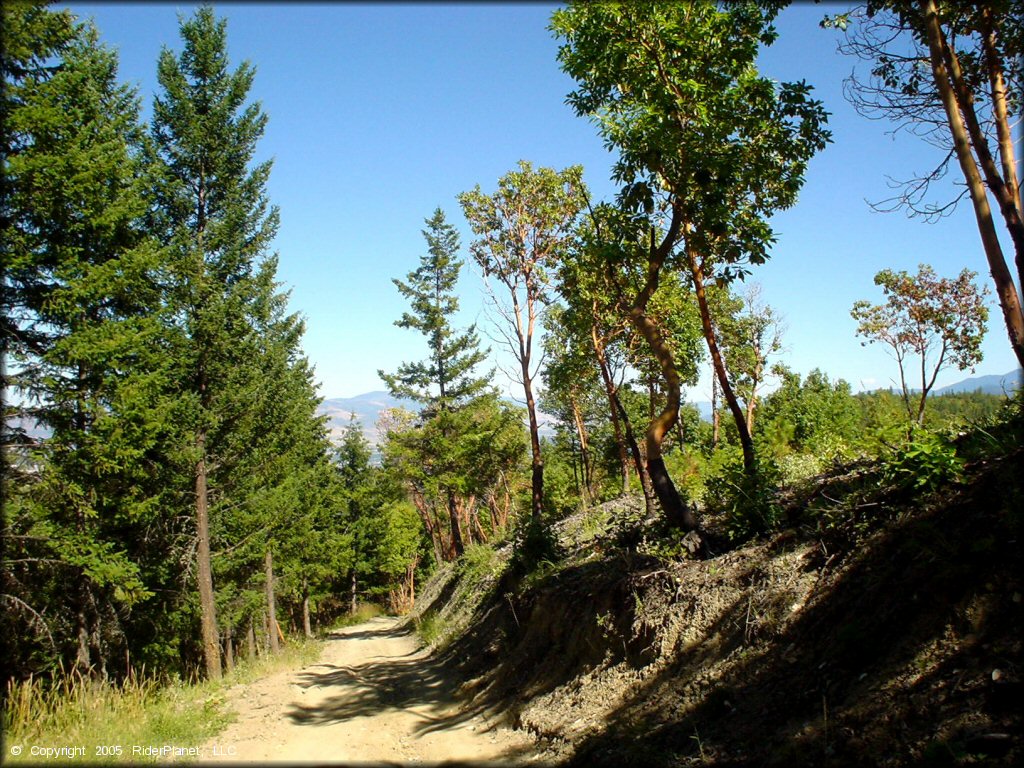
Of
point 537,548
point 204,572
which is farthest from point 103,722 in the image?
point 537,548

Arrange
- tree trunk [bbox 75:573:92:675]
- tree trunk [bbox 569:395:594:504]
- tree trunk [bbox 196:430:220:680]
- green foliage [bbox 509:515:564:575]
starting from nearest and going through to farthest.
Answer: tree trunk [bbox 75:573:92:675], green foliage [bbox 509:515:564:575], tree trunk [bbox 196:430:220:680], tree trunk [bbox 569:395:594:504]

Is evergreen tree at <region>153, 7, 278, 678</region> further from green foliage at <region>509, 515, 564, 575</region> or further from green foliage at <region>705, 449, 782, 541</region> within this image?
green foliage at <region>705, 449, 782, 541</region>

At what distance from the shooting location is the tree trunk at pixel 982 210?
245 inches

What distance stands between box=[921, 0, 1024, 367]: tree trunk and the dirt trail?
24.0 ft

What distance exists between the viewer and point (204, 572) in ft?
47.2

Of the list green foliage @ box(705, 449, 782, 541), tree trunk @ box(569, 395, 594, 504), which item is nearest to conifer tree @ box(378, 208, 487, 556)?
tree trunk @ box(569, 395, 594, 504)

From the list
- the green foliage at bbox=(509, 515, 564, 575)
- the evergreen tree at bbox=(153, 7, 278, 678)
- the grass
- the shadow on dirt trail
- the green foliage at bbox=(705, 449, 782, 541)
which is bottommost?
the shadow on dirt trail

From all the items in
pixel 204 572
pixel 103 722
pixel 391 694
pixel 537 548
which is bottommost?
pixel 391 694

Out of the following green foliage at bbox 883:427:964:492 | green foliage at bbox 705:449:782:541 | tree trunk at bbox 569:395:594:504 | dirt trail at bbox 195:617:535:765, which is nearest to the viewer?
green foliage at bbox 883:427:964:492

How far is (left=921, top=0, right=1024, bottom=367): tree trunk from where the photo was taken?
6230 mm

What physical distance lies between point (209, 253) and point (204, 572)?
8.09 metres

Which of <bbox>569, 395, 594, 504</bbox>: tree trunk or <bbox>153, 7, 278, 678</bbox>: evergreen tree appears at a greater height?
<bbox>153, 7, 278, 678</bbox>: evergreen tree

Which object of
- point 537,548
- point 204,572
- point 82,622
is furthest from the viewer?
point 204,572

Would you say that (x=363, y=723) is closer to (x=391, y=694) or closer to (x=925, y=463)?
(x=391, y=694)
